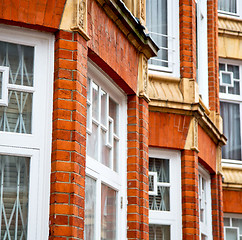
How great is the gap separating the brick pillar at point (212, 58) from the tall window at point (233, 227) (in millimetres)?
3186

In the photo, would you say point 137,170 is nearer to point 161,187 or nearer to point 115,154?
point 115,154

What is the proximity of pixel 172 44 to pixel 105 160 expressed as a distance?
4.42m

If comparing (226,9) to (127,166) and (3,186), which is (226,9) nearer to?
(127,166)

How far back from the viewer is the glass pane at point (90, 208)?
22.9 feet

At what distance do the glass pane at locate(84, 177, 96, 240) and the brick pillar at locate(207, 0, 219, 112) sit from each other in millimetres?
6231

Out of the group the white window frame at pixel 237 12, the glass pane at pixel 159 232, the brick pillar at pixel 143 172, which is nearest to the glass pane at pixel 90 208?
the brick pillar at pixel 143 172

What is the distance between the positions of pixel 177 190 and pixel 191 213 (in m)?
0.44

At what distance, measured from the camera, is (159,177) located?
36.0 feet

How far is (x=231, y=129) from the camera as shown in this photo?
15922 mm

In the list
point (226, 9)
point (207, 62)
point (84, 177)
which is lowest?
point (84, 177)

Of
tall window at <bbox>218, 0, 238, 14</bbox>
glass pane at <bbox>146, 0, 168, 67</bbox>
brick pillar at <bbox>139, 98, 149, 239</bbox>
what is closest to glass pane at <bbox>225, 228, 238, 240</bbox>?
glass pane at <bbox>146, 0, 168, 67</bbox>

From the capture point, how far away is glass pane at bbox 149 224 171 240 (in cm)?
1059

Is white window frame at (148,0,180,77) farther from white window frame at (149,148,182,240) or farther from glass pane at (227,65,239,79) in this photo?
glass pane at (227,65,239,79)

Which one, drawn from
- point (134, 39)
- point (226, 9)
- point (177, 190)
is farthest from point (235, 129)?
point (134, 39)
